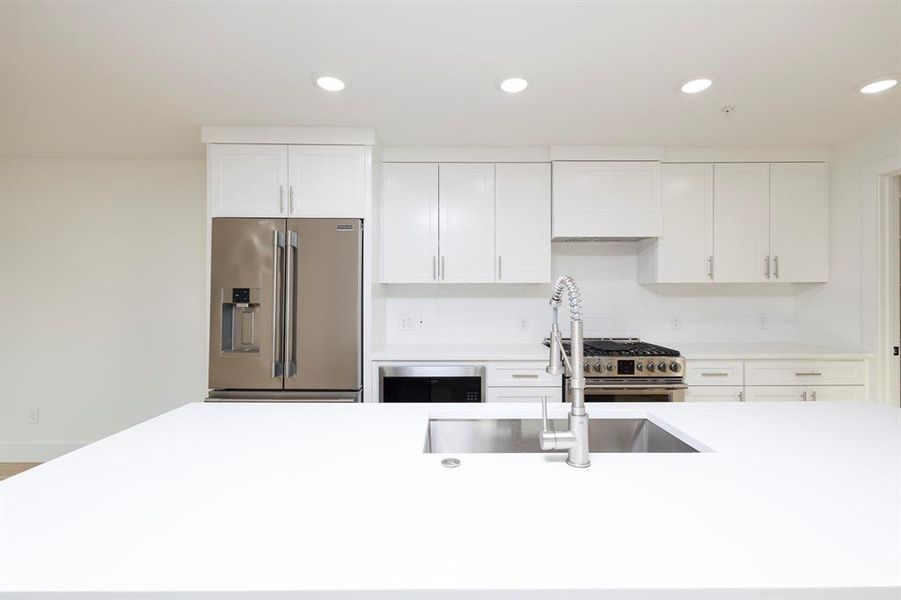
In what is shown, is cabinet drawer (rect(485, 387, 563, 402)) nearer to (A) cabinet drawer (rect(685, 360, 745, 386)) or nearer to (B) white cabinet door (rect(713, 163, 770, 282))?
(A) cabinet drawer (rect(685, 360, 745, 386))

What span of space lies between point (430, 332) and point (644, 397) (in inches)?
64.2

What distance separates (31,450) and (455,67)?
4.34 meters

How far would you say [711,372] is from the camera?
2775 millimetres

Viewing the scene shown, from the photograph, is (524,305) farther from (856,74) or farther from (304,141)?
(856,74)

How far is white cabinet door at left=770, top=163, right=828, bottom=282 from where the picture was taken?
120 inches

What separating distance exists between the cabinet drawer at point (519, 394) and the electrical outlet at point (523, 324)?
2.32 feet

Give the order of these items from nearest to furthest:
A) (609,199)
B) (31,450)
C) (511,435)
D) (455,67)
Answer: (511,435), (455,67), (609,199), (31,450)

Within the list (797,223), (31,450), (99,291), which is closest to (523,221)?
(797,223)

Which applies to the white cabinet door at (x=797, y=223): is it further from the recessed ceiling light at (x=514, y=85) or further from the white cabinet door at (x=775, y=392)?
the recessed ceiling light at (x=514, y=85)

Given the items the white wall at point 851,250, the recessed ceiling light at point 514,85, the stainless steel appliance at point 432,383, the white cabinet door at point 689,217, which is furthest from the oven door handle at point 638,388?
the recessed ceiling light at point 514,85

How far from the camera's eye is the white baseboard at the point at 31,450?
332 cm

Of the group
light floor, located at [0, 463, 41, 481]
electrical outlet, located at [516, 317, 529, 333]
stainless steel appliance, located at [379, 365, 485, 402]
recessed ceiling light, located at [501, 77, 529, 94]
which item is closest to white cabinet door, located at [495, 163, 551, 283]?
electrical outlet, located at [516, 317, 529, 333]

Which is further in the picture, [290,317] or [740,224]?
[740,224]

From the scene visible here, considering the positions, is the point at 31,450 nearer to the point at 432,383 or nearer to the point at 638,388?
the point at 432,383
